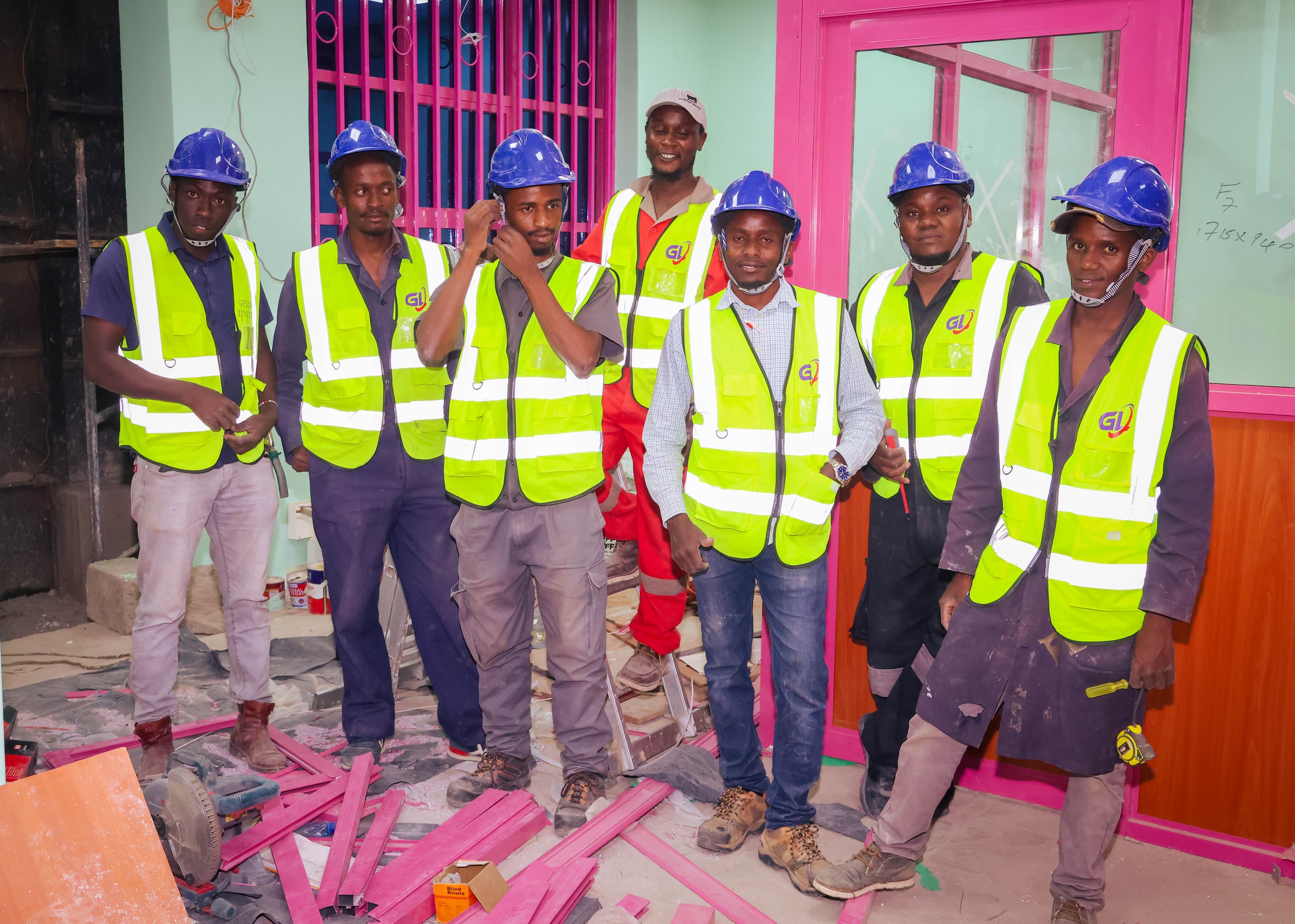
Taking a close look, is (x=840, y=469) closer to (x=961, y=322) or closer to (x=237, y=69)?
(x=961, y=322)

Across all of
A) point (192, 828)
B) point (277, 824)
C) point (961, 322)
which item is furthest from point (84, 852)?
point (961, 322)

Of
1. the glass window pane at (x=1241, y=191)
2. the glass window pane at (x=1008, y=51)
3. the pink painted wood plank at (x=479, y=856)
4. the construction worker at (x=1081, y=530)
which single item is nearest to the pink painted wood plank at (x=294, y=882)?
the pink painted wood plank at (x=479, y=856)

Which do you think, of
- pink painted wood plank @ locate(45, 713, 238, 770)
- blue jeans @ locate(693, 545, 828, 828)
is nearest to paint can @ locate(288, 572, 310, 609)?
pink painted wood plank @ locate(45, 713, 238, 770)

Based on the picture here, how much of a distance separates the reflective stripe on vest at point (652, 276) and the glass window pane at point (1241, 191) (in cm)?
164

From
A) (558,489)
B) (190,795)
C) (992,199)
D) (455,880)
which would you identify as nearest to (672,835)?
(455,880)

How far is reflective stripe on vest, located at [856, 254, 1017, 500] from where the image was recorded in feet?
10.7

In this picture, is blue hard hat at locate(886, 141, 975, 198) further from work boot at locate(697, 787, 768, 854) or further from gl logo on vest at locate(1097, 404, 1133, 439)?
work boot at locate(697, 787, 768, 854)

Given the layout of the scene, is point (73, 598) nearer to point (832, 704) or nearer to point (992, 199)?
point (832, 704)

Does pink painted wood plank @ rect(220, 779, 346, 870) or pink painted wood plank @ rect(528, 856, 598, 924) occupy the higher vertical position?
pink painted wood plank @ rect(220, 779, 346, 870)

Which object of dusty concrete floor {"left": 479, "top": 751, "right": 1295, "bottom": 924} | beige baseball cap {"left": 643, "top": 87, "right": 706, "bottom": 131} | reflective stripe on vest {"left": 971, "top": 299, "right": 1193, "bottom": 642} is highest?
beige baseball cap {"left": 643, "top": 87, "right": 706, "bottom": 131}

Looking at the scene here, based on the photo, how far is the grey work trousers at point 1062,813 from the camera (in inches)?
114

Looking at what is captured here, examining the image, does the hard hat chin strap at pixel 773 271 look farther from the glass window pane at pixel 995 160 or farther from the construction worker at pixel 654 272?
the glass window pane at pixel 995 160

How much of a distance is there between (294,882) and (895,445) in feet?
7.54

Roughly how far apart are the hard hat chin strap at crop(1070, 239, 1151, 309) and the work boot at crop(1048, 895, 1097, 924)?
1.70m
